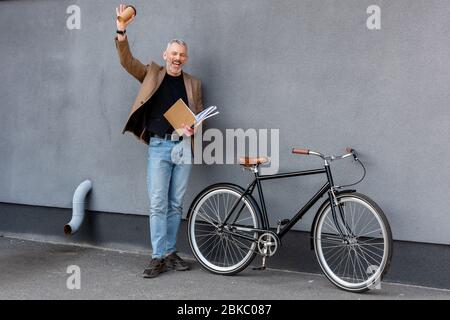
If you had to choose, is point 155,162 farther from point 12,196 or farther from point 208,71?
point 12,196

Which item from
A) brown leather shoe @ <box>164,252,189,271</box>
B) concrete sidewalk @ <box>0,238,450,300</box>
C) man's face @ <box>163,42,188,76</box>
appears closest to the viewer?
concrete sidewalk @ <box>0,238,450,300</box>

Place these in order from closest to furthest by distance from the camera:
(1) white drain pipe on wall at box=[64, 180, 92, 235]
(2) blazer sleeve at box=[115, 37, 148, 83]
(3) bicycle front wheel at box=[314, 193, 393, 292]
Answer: (3) bicycle front wheel at box=[314, 193, 393, 292], (2) blazer sleeve at box=[115, 37, 148, 83], (1) white drain pipe on wall at box=[64, 180, 92, 235]

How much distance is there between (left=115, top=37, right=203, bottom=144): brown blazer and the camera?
19.3 ft

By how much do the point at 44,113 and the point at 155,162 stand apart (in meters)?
2.05

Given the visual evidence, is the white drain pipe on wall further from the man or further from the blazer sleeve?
the blazer sleeve

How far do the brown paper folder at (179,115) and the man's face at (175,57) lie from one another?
33 centimetres

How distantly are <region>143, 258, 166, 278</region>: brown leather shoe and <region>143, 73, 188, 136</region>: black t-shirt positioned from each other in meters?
1.18

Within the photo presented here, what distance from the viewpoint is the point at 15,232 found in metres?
7.59

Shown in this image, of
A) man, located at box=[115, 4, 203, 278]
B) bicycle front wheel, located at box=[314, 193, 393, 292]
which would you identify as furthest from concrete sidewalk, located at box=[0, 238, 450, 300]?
man, located at box=[115, 4, 203, 278]

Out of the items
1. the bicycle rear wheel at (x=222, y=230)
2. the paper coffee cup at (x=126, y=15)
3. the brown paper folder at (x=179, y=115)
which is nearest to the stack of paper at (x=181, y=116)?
the brown paper folder at (x=179, y=115)

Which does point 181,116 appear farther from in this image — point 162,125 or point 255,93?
point 255,93

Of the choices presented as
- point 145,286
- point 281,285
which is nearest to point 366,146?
point 281,285

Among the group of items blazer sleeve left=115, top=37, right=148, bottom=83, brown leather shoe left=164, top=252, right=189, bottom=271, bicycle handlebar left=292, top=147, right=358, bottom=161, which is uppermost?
blazer sleeve left=115, top=37, right=148, bottom=83

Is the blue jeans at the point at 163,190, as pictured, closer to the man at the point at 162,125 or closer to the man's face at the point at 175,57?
the man at the point at 162,125
